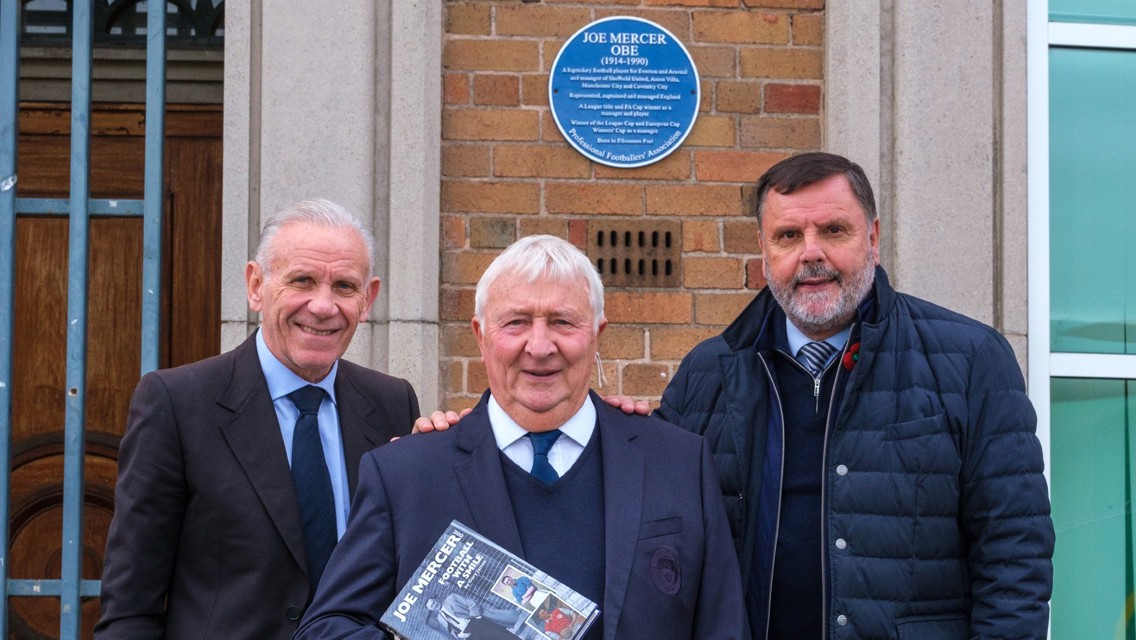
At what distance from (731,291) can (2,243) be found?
228 cm

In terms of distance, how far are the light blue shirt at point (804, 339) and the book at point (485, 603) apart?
2.88 feet

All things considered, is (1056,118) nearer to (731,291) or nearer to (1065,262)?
(1065,262)

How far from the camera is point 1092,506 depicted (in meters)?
4.00

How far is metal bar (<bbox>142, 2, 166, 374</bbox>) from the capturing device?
381cm

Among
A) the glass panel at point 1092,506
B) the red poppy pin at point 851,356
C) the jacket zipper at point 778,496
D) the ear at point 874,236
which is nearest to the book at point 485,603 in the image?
the jacket zipper at point 778,496

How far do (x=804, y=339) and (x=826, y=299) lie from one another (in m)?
0.14

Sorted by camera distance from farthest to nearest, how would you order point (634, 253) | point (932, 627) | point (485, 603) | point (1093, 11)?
point (1093, 11)
point (634, 253)
point (932, 627)
point (485, 603)

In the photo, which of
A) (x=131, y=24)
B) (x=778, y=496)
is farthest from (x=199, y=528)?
(x=131, y=24)

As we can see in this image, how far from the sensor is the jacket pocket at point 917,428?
8.06ft

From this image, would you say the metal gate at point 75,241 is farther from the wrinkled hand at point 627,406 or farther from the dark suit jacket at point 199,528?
the wrinkled hand at point 627,406

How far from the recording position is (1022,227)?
388 cm

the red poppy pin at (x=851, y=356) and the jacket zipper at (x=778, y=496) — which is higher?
the red poppy pin at (x=851, y=356)

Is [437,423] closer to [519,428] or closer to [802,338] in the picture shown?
[519,428]

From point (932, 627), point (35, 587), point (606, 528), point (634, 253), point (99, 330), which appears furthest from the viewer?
point (99, 330)
